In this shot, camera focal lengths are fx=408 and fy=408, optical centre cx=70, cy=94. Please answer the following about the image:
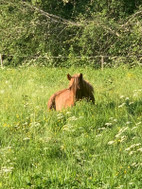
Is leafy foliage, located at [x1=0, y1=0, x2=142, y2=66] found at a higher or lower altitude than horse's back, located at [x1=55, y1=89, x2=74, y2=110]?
higher

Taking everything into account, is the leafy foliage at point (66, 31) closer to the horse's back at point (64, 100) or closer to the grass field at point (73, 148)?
the horse's back at point (64, 100)

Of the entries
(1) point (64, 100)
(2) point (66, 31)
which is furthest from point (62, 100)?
(2) point (66, 31)

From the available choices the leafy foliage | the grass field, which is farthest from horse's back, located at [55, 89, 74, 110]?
the leafy foliage

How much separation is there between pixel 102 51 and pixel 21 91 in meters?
9.41

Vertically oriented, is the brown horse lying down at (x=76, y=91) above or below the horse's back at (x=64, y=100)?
above

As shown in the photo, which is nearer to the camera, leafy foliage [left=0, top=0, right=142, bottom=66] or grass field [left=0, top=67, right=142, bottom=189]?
grass field [left=0, top=67, right=142, bottom=189]

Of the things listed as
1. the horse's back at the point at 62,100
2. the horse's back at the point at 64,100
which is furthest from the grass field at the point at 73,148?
the horse's back at the point at 64,100

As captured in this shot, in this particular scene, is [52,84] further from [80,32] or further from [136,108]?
[80,32]

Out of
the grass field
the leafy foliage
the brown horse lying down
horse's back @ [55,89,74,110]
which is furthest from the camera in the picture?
the leafy foliage

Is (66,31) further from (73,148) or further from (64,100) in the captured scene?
(73,148)

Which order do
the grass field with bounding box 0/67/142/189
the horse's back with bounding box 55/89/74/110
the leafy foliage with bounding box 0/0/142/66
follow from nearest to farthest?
1. the grass field with bounding box 0/67/142/189
2. the horse's back with bounding box 55/89/74/110
3. the leafy foliage with bounding box 0/0/142/66

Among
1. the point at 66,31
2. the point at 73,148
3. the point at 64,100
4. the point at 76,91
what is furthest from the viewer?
the point at 66,31

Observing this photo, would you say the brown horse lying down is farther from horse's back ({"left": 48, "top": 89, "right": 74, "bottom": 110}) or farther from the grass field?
the grass field

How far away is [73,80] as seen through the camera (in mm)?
8133
